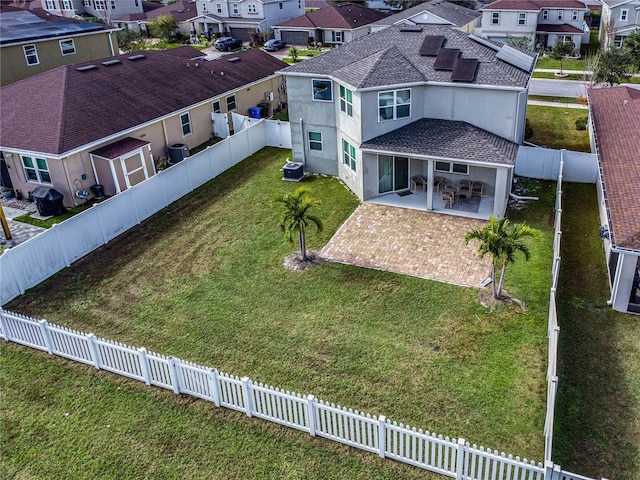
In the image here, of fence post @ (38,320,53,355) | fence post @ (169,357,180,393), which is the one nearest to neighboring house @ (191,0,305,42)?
fence post @ (38,320,53,355)

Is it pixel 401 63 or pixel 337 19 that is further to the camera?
pixel 337 19

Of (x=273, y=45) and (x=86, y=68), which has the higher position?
(x=86, y=68)

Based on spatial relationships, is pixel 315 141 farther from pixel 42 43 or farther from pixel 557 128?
pixel 42 43

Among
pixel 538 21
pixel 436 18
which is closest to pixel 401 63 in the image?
pixel 436 18

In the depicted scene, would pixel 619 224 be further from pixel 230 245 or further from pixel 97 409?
pixel 97 409

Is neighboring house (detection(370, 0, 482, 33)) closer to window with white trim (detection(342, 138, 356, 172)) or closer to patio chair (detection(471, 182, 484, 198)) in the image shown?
window with white trim (detection(342, 138, 356, 172))

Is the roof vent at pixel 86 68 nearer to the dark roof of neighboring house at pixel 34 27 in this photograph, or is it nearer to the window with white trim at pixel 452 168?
the dark roof of neighboring house at pixel 34 27

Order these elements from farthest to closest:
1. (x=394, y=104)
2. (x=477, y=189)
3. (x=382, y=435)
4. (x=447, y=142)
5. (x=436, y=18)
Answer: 1. (x=436, y=18)
2. (x=477, y=189)
3. (x=394, y=104)
4. (x=447, y=142)
5. (x=382, y=435)
